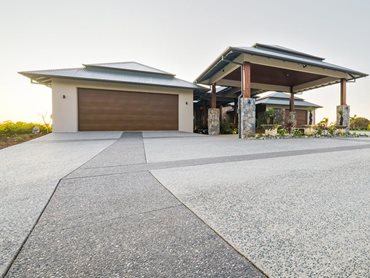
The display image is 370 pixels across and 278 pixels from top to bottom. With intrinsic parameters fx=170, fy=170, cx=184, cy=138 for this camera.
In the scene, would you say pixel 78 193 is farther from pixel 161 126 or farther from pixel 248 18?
pixel 248 18

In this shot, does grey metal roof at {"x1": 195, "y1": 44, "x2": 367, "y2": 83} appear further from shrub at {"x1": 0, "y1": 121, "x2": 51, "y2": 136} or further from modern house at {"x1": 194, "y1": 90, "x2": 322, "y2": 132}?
shrub at {"x1": 0, "y1": 121, "x2": 51, "y2": 136}

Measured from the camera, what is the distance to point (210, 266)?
1100 millimetres

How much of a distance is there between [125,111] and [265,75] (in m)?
10.6

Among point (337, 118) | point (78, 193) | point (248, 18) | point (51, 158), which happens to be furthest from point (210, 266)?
point (337, 118)

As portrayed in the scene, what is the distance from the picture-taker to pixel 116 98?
1180 cm

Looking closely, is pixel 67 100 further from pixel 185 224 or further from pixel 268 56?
pixel 185 224

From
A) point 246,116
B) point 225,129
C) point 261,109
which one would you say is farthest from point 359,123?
point 246,116

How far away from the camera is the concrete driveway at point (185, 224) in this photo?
1105 mm

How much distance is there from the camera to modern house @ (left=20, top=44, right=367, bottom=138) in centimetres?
935

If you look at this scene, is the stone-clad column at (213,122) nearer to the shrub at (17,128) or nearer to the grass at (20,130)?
the grass at (20,130)

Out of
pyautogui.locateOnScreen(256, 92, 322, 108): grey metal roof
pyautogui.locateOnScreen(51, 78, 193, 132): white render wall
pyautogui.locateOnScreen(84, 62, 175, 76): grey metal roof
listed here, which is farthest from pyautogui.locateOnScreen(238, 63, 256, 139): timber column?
pyautogui.locateOnScreen(256, 92, 322, 108): grey metal roof

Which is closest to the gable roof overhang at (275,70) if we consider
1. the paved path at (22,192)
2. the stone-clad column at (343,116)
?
the stone-clad column at (343,116)

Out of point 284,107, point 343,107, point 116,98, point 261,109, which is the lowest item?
point 343,107

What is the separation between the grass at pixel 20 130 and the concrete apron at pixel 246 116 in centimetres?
1090
